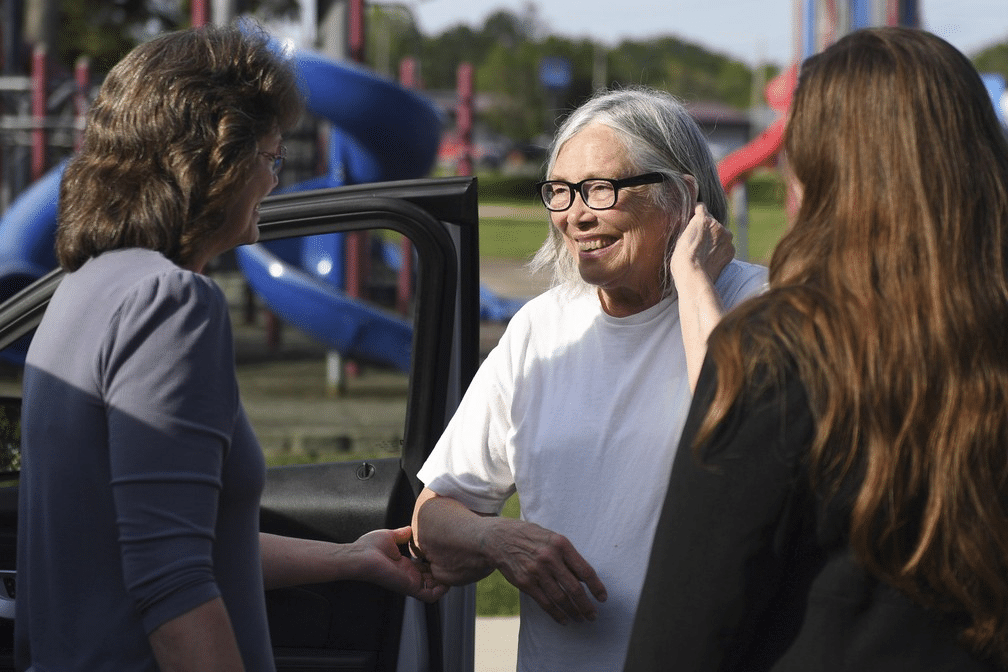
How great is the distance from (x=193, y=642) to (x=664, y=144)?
52.2 inches

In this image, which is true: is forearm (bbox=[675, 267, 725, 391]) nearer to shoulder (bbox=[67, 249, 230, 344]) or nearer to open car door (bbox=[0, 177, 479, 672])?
open car door (bbox=[0, 177, 479, 672])

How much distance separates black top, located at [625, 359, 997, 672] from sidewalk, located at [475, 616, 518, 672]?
2510 mm

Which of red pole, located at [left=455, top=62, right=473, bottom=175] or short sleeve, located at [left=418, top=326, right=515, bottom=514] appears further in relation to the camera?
red pole, located at [left=455, top=62, right=473, bottom=175]

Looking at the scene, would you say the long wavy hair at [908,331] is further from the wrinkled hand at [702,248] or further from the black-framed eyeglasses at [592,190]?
the black-framed eyeglasses at [592,190]

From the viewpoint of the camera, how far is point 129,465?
1.45m

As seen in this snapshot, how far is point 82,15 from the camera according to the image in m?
28.8

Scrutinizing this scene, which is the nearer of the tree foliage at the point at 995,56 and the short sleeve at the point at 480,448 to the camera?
the short sleeve at the point at 480,448

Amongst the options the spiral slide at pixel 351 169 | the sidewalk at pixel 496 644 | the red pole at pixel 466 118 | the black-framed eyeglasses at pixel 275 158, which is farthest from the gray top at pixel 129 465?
the red pole at pixel 466 118

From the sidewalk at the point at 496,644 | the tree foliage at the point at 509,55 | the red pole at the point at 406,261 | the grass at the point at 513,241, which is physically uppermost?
the tree foliage at the point at 509,55

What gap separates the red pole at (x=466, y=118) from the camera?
11.4 m

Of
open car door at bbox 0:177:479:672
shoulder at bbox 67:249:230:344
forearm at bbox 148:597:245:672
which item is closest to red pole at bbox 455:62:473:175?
open car door at bbox 0:177:479:672

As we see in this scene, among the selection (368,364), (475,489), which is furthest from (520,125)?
(475,489)

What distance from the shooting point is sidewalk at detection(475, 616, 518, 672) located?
160 inches

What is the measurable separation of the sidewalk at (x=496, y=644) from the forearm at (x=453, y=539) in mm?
1603
